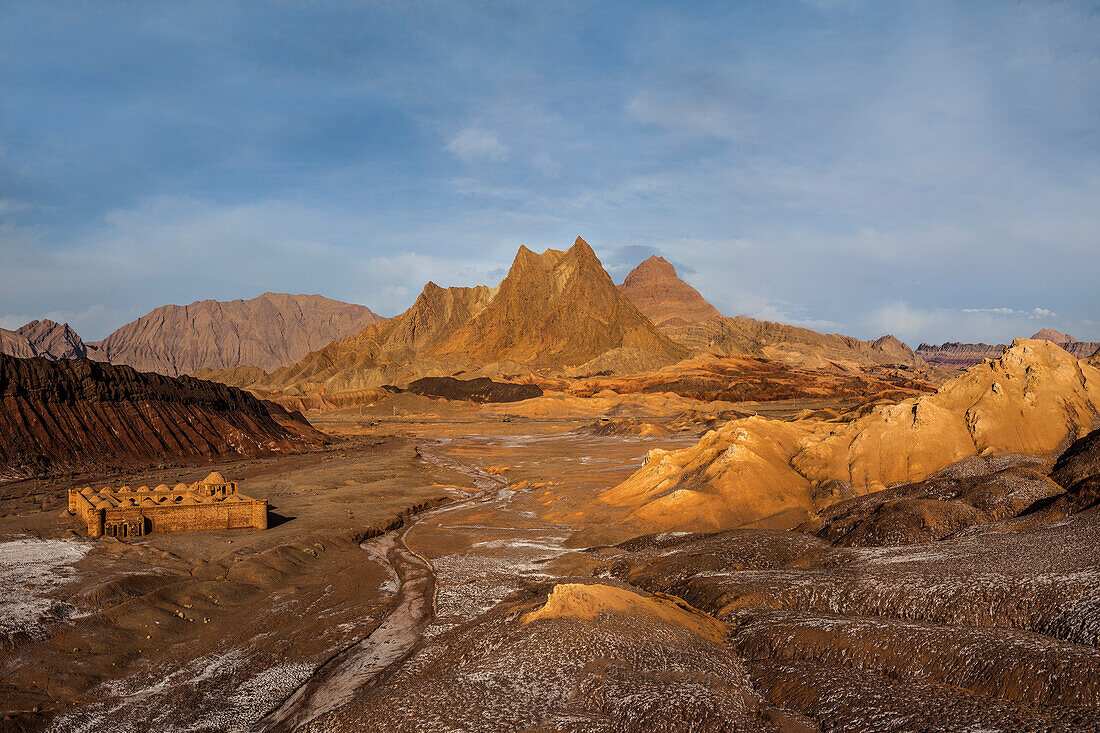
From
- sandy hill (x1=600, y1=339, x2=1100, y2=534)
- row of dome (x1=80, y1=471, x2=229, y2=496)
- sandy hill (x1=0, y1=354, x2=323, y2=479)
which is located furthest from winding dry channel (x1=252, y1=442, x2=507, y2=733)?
sandy hill (x1=0, y1=354, x2=323, y2=479)

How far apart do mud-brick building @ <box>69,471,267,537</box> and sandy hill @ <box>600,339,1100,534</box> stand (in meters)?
17.7

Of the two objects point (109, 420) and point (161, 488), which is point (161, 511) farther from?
point (109, 420)

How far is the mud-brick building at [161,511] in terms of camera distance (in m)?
26.3

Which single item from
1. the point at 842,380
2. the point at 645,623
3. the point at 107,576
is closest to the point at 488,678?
the point at 645,623

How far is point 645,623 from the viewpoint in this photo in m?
14.5

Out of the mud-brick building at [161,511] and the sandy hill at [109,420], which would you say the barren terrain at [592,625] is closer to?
the mud-brick building at [161,511]

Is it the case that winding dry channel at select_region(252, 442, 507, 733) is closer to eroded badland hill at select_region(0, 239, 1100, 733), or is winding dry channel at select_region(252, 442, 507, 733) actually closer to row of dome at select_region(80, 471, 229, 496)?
eroded badland hill at select_region(0, 239, 1100, 733)

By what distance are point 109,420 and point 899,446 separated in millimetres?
59911

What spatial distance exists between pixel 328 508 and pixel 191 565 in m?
13.7

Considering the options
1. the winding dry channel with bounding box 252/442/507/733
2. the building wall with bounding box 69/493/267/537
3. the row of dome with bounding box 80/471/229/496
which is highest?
the row of dome with bounding box 80/471/229/496

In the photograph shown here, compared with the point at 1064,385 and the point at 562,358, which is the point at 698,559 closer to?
the point at 1064,385

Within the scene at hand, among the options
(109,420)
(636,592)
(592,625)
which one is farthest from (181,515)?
(109,420)

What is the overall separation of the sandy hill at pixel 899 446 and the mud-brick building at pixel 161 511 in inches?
696

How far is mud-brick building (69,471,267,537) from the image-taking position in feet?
86.3
